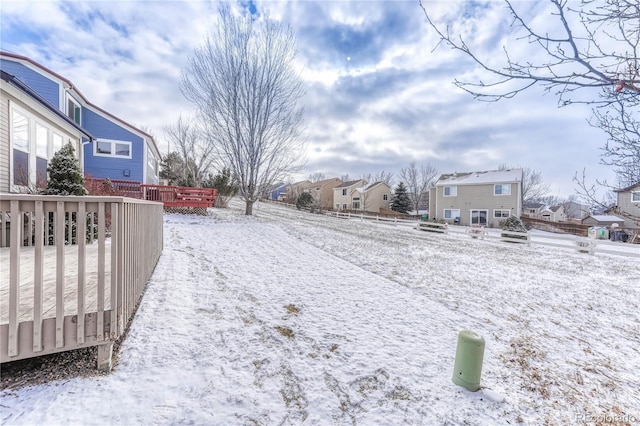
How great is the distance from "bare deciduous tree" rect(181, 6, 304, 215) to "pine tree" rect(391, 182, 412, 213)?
85.0 feet

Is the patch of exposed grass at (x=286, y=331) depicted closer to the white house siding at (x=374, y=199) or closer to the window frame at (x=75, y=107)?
the window frame at (x=75, y=107)

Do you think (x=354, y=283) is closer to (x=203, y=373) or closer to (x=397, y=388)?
(x=397, y=388)

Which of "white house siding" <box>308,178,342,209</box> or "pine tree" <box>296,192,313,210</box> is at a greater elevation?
"white house siding" <box>308,178,342,209</box>

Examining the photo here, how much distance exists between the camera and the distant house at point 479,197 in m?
27.9

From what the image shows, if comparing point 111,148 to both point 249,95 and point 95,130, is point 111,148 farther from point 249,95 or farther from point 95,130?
point 249,95

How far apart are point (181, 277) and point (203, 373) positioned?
2.95 m

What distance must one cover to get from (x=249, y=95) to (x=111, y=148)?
848 centimetres

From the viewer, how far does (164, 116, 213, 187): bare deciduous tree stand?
28.3 metres

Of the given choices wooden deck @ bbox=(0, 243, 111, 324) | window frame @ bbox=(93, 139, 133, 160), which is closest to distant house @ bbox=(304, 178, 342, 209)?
window frame @ bbox=(93, 139, 133, 160)

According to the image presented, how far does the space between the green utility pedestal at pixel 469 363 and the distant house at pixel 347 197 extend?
41460 mm

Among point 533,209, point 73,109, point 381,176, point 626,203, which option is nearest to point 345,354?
point 626,203

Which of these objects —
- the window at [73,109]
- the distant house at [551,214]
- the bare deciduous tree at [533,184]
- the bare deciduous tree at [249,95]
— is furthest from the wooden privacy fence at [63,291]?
the bare deciduous tree at [533,184]

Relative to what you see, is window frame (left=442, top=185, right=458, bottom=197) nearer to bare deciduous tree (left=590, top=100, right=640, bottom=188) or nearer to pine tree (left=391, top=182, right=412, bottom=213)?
pine tree (left=391, top=182, right=412, bottom=213)

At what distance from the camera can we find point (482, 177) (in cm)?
3014
